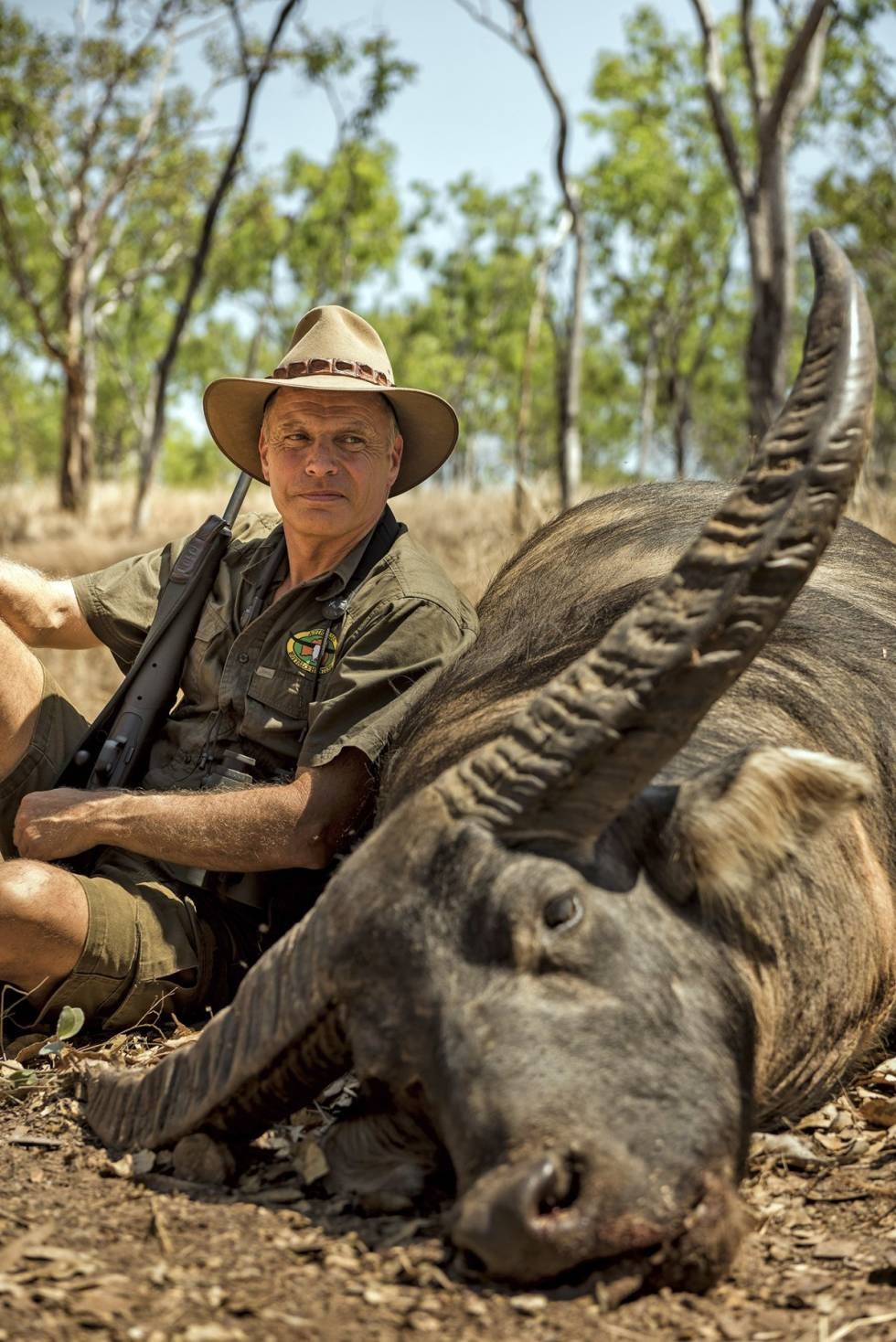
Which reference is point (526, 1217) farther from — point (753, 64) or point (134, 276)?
point (134, 276)

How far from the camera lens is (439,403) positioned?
15.6 ft

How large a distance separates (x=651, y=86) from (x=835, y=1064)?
94.7 feet

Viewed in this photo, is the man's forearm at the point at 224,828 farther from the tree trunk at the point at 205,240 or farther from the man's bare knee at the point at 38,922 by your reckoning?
the tree trunk at the point at 205,240

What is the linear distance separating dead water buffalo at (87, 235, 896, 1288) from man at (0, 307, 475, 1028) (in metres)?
1.12

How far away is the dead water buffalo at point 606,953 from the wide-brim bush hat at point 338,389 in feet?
6.96

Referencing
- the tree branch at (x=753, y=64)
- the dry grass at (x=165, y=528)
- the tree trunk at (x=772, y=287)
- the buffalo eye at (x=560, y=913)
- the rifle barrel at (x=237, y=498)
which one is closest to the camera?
the buffalo eye at (x=560, y=913)

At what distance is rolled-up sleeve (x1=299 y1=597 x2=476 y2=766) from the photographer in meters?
4.08

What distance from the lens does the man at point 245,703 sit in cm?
412

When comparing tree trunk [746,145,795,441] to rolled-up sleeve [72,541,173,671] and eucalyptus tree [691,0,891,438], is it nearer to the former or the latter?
eucalyptus tree [691,0,891,438]

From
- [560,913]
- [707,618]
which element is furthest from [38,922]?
[707,618]

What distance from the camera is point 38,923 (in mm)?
4105

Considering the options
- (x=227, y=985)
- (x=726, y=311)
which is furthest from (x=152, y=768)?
(x=726, y=311)

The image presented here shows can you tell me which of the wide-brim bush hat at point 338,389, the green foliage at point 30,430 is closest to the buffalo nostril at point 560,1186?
the wide-brim bush hat at point 338,389

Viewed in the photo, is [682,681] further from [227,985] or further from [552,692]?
[227,985]
